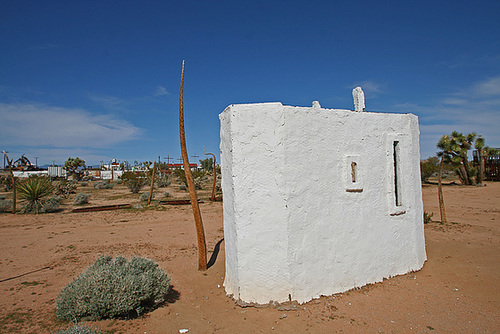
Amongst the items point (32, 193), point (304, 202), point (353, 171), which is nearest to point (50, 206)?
point (32, 193)

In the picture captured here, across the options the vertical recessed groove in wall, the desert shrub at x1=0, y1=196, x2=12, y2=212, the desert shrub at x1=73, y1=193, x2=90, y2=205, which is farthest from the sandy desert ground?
the desert shrub at x1=73, y1=193, x2=90, y2=205

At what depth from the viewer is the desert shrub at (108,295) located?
4094 millimetres

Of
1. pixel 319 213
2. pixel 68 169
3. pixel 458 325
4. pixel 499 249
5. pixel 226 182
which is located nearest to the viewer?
pixel 458 325

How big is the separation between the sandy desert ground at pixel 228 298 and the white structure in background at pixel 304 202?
1.28ft

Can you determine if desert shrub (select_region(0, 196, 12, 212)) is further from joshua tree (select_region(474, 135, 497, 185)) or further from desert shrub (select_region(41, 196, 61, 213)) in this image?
joshua tree (select_region(474, 135, 497, 185))

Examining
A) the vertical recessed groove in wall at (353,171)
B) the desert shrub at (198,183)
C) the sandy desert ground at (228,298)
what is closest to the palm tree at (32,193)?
the sandy desert ground at (228,298)

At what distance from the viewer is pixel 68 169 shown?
4616 cm

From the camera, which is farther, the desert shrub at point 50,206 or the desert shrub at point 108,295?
the desert shrub at point 50,206

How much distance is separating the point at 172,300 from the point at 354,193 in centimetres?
376

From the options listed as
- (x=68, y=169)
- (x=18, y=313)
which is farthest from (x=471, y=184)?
(x=68, y=169)

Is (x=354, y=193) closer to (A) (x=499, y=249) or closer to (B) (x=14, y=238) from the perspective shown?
(A) (x=499, y=249)

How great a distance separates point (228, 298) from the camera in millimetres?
4895

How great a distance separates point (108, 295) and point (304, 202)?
3284 millimetres

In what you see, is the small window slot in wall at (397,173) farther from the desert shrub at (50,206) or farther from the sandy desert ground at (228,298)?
the desert shrub at (50,206)
